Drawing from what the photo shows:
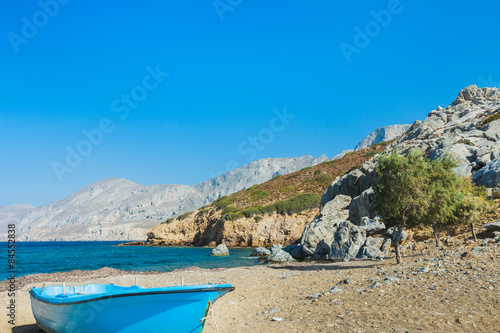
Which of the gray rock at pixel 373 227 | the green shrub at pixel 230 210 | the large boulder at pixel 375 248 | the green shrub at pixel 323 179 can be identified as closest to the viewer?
the large boulder at pixel 375 248

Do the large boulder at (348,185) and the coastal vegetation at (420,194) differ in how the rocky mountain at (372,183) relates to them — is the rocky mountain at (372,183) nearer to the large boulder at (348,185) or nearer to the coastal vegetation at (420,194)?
the large boulder at (348,185)

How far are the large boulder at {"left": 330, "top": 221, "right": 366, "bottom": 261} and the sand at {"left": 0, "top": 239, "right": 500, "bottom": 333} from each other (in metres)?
9.96

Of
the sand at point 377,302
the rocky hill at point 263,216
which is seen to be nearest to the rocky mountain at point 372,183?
the sand at point 377,302

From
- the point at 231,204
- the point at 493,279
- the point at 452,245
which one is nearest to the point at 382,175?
the point at 452,245

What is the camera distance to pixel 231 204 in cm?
8362

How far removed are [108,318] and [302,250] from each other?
100 feet

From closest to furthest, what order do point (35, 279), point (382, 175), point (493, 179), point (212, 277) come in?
1. point (382, 175)
2. point (212, 277)
3. point (35, 279)
4. point (493, 179)

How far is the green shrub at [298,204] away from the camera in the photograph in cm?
6627

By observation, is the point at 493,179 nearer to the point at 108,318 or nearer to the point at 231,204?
the point at 108,318

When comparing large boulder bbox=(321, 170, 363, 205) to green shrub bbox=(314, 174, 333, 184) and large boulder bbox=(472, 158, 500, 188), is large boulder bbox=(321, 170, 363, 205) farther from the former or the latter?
green shrub bbox=(314, 174, 333, 184)

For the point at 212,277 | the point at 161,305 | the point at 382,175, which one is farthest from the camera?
the point at 212,277

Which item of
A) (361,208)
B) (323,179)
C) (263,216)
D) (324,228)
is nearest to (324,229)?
Result: (324,228)

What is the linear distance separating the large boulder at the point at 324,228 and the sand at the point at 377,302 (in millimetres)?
16743

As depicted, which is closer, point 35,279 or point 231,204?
point 35,279
